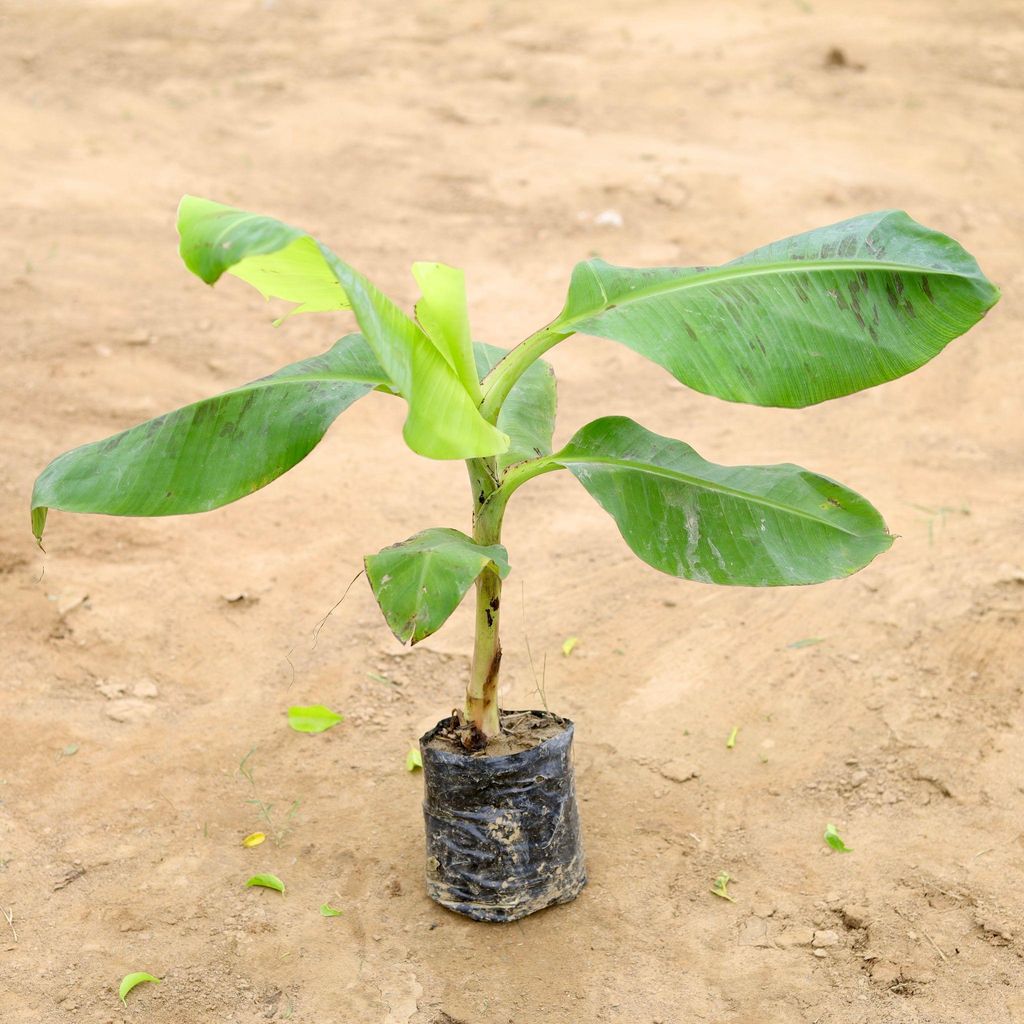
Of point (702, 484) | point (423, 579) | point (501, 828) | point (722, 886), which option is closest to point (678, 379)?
point (702, 484)

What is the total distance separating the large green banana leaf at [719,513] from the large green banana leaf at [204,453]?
46 centimetres

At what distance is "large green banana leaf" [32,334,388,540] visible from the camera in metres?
2.13

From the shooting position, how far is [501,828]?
2.35 metres

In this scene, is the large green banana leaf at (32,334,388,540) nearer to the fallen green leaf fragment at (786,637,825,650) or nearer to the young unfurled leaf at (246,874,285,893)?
the young unfurled leaf at (246,874,285,893)

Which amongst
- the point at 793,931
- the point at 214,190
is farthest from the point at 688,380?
the point at 214,190

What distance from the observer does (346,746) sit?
119 inches

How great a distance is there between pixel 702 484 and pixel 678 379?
8.6 inches

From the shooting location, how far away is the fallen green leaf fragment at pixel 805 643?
3273mm

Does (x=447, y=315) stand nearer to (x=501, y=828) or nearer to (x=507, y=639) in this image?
(x=501, y=828)

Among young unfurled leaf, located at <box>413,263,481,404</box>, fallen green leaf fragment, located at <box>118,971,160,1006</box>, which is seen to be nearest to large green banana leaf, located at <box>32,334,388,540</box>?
young unfurled leaf, located at <box>413,263,481,404</box>

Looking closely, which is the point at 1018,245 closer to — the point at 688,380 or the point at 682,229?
the point at 682,229

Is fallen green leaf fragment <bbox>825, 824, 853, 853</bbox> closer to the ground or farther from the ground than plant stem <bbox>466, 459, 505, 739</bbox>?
closer to the ground

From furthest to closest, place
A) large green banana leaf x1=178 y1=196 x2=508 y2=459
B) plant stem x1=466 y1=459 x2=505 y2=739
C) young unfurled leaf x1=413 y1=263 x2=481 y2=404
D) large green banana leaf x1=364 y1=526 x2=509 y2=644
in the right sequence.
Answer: plant stem x1=466 y1=459 x2=505 y2=739, young unfurled leaf x1=413 y1=263 x2=481 y2=404, large green banana leaf x1=364 y1=526 x2=509 y2=644, large green banana leaf x1=178 y1=196 x2=508 y2=459

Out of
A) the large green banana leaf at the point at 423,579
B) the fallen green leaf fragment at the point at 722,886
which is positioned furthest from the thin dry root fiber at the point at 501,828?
Result: the large green banana leaf at the point at 423,579
